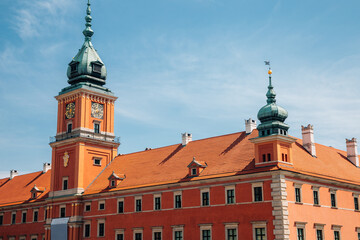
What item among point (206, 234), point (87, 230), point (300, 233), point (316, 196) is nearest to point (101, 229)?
point (87, 230)

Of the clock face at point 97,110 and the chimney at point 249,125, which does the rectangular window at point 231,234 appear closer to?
the chimney at point 249,125

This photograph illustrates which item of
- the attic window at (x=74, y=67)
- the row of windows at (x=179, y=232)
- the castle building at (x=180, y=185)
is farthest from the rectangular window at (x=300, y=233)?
the attic window at (x=74, y=67)

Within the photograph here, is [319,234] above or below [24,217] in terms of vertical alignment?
below

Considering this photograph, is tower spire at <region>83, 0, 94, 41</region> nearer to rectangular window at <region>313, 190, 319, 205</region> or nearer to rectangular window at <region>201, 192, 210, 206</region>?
rectangular window at <region>201, 192, 210, 206</region>

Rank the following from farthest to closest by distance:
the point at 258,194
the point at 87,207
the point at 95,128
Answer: the point at 95,128 → the point at 87,207 → the point at 258,194

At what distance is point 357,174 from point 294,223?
13.1 m

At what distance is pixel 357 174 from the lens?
46344 mm

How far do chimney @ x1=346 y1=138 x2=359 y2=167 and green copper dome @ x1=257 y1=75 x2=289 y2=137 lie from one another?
41.4ft

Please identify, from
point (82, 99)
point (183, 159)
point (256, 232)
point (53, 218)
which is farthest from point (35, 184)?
point (256, 232)

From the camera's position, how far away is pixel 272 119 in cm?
3900

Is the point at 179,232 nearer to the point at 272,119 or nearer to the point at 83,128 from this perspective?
the point at 272,119

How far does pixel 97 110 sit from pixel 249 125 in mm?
18360

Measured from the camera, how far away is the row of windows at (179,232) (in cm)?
3659

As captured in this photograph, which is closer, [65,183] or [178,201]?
[178,201]
